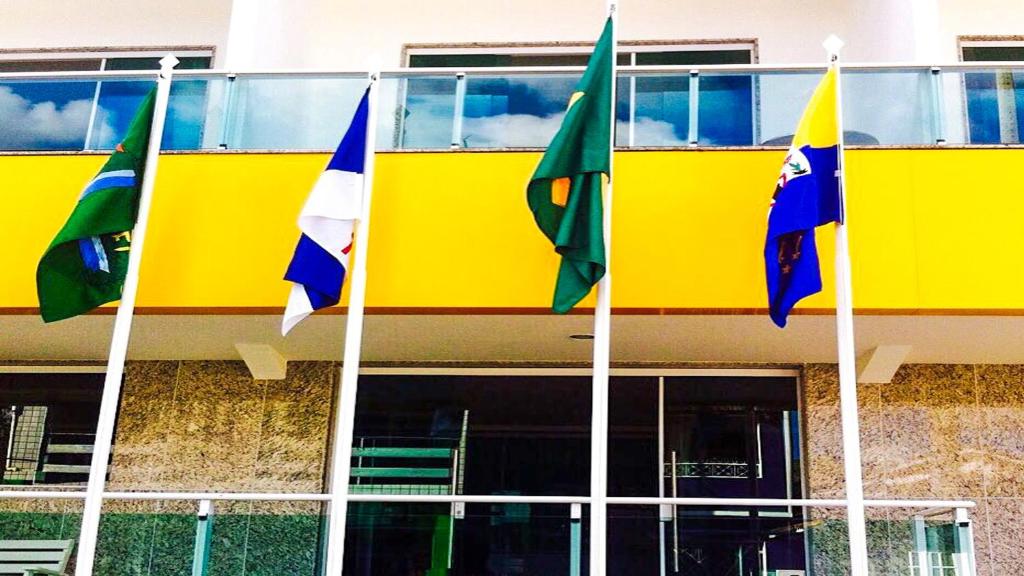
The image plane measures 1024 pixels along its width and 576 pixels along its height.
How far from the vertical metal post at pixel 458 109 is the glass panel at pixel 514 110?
0.10 feet

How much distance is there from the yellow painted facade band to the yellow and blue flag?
0.81 meters

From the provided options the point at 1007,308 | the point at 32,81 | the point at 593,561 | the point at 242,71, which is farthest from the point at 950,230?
the point at 32,81

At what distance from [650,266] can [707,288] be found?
Result: 0.48 metres

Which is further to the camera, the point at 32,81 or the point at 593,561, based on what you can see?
the point at 32,81

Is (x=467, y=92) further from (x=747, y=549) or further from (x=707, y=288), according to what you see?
(x=747, y=549)

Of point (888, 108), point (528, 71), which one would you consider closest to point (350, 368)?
point (528, 71)

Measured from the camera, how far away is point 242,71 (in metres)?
9.74

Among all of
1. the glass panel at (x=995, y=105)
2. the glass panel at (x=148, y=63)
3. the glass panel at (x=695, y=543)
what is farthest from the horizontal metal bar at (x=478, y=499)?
the glass panel at (x=148, y=63)

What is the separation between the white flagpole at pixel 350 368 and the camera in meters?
7.74

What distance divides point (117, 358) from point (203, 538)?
1.48 meters

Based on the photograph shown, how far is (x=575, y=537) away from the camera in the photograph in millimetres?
7844

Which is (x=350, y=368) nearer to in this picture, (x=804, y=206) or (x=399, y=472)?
(x=399, y=472)

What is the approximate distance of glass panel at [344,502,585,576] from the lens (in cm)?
790

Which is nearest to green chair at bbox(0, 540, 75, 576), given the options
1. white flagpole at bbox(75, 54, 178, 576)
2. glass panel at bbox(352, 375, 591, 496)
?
white flagpole at bbox(75, 54, 178, 576)
